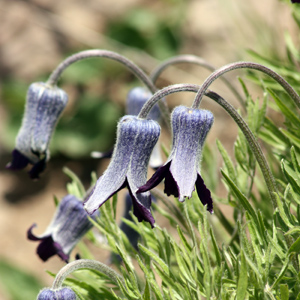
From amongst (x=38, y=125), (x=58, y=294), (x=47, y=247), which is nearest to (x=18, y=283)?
(x=47, y=247)

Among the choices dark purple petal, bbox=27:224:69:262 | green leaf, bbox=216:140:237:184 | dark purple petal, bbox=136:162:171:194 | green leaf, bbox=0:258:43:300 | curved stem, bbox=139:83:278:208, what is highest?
curved stem, bbox=139:83:278:208

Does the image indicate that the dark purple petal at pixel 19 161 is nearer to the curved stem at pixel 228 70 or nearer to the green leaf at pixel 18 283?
the curved stem at pixel 228 70

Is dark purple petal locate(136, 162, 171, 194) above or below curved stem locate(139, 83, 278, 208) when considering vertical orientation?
below

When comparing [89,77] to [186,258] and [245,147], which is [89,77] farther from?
[186,258]

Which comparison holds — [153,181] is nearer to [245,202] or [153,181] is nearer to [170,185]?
[170,185]

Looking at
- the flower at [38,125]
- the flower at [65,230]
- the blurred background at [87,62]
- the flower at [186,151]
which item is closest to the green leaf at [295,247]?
the flower at [186,151]

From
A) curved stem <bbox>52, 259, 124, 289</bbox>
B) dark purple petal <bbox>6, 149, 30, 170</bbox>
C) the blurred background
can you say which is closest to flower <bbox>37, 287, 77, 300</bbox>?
curved stem <bbox>52, 259, 124, 289</bbox>

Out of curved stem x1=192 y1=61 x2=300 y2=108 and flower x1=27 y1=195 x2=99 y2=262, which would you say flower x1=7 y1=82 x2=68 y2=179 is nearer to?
flower x1=27 y1=195 x2=99 y2=262

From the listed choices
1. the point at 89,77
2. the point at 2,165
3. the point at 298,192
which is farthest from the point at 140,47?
the point at 298,192
